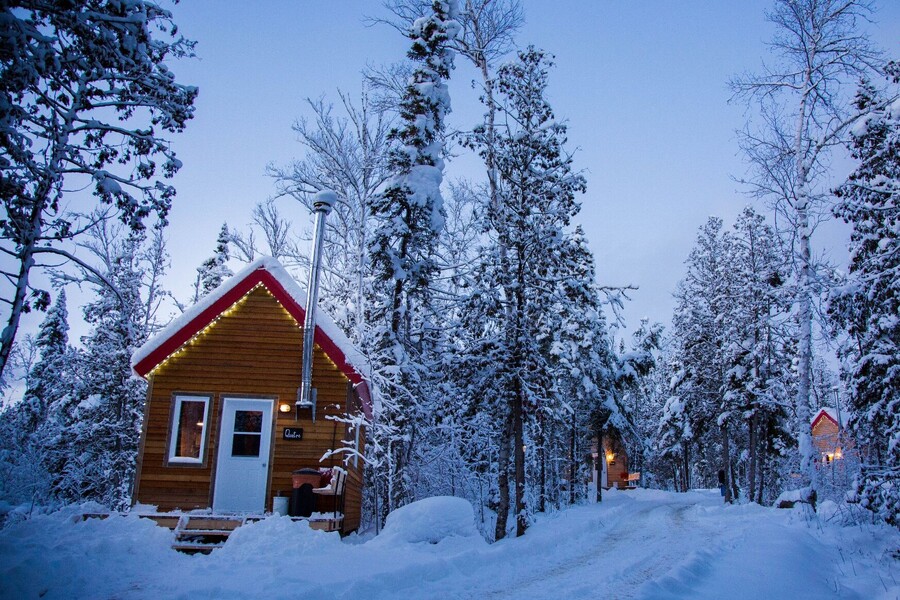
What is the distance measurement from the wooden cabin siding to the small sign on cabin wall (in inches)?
3.6

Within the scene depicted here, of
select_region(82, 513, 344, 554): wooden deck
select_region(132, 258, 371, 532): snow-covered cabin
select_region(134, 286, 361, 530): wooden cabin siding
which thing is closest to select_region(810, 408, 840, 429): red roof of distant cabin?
select_region(132, 258, 371, 532): snow-covered cabin

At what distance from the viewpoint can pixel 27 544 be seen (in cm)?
793

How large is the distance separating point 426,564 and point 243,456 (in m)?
6.79

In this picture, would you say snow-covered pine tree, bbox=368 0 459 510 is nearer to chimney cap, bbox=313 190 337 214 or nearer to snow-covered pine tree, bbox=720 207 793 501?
chimney cap, bbox=313 190 337 214

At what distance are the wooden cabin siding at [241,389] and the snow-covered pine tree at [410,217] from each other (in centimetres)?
174

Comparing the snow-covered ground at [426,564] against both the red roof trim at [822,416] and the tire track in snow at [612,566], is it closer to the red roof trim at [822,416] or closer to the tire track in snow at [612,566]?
A: the tire track in snow at [612,566]

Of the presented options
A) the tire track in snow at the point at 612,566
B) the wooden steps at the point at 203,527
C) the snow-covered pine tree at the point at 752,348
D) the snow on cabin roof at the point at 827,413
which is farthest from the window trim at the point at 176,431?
the snow on cabin roof at the point at 827,413

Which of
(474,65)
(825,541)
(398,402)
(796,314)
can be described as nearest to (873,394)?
(796,314)

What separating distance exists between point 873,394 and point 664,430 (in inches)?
1067

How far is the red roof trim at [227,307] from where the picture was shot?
43.7 ft

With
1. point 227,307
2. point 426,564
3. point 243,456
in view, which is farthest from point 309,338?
point 426,564

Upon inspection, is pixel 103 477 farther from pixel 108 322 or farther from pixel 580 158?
pixel 580 158

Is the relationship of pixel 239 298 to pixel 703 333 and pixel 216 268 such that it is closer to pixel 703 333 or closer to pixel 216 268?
pixel 216 268

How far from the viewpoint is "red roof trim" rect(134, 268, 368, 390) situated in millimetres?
13320
